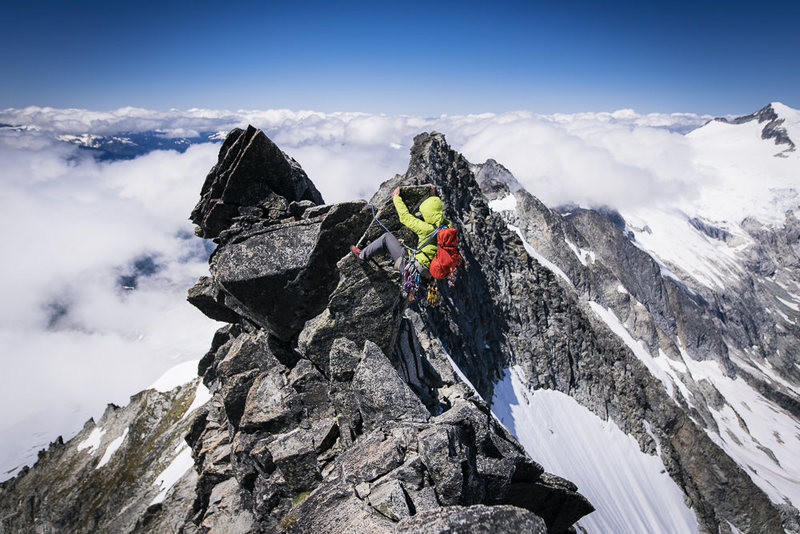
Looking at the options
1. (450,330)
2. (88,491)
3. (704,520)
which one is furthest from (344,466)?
(704,520)

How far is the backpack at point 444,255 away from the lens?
12.5m

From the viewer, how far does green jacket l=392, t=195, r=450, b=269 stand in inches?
504

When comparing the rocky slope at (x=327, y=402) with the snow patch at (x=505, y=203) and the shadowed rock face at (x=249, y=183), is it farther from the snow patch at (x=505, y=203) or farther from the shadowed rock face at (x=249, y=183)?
the snow patch at (x=505, y=203)

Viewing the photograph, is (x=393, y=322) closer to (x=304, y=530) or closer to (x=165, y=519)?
(x=304, y=530)

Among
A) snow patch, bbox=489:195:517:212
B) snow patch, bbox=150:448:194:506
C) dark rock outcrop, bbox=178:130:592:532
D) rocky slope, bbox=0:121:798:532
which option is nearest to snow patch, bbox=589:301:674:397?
snow patch, bbox=489:195:517:212

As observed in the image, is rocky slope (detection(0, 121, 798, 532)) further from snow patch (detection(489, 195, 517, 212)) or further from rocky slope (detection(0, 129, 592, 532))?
snow patch (detection(489, 195, 517, 212))

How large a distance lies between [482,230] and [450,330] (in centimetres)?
3002

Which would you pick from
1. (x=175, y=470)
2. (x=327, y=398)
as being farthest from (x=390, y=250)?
(x=175, y=470)

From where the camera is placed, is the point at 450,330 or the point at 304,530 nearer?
the point at 304,530

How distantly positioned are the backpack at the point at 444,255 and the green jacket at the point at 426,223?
328 millimetres

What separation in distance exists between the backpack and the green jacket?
328 mm

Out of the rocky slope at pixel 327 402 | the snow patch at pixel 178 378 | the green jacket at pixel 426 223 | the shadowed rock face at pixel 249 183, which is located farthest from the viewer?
the snow patch at pixel 178 378

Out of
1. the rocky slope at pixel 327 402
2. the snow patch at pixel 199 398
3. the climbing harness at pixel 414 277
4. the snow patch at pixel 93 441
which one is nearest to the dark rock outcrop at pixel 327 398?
the rocky slope at pixel 327 402

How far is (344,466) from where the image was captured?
10.6 meters
